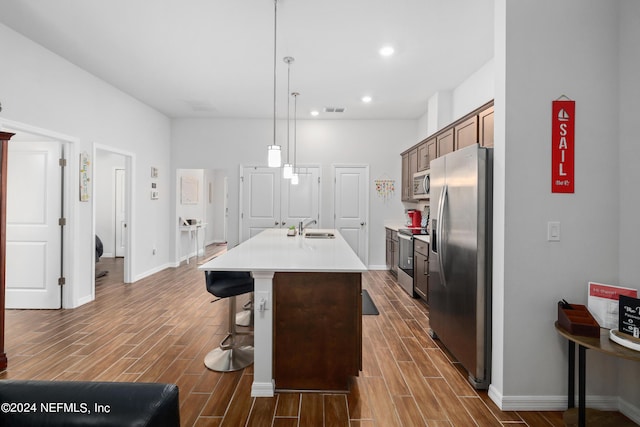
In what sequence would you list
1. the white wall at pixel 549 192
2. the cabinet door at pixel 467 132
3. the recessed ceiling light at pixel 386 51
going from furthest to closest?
the recessed ceiling light at pixel 386 51
the cabinet door at pixel 467 132
the white wall at pixel 549 192

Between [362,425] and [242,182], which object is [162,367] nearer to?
[362,425]

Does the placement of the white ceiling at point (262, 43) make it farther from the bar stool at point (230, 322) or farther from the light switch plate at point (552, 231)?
the bar stool at point (230, 322)

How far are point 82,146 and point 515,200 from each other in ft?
15.8

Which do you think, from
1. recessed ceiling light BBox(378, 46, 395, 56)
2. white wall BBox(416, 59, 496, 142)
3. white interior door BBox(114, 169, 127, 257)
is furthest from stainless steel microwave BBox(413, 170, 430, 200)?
white interior door BBox(114, 169, 127, 257)

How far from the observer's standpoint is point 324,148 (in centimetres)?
661

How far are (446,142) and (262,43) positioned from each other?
2522 millimetres

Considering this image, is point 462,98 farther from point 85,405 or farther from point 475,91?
point 85,405

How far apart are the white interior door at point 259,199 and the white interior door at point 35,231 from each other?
3.08m

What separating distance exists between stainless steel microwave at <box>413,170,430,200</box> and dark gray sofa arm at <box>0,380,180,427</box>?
449 cm

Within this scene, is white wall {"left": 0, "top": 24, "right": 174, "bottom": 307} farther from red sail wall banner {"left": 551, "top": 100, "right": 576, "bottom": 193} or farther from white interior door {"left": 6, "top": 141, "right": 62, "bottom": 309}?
red sail wall banner {"left": 551, "top": 100, "right": 576, "bottom": 193}

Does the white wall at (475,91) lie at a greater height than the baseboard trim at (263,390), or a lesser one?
greater

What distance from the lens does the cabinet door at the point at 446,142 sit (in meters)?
4.07

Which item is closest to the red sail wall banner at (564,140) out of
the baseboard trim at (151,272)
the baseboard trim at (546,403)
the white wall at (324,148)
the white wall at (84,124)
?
the baseboard trim at (546,403)

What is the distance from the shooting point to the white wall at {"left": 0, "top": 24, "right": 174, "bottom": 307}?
3.31 metres
